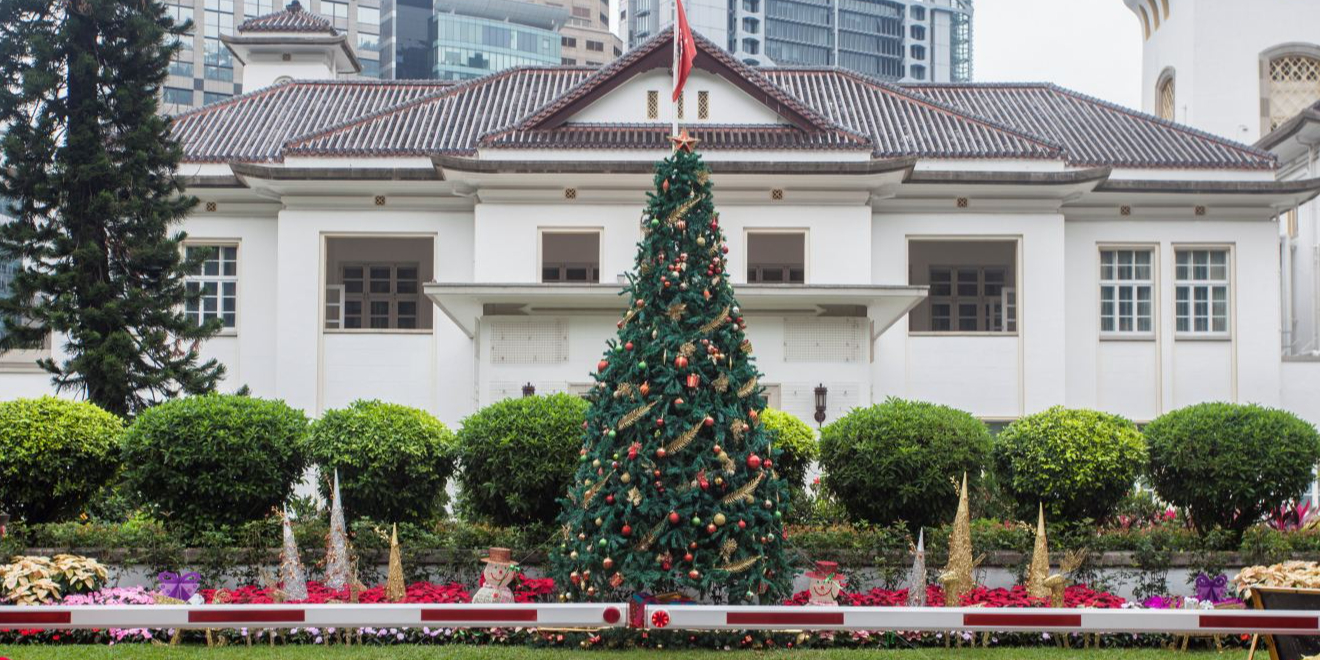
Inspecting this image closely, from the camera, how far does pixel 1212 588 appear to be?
13258mm

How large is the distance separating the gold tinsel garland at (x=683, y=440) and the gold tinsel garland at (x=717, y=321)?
86 cm

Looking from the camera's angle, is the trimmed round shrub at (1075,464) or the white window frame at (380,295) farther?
the white window frame at (380,295)

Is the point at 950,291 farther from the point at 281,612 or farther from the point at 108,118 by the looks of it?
the point at 281,612

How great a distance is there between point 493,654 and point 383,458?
11.3 feet

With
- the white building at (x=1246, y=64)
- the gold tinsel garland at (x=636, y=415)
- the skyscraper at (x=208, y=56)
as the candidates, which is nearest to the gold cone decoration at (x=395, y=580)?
the gold tinsel garland at (x=636, y=415)

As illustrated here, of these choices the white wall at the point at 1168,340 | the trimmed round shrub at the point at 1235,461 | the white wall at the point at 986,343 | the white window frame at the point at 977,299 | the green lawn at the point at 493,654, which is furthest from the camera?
the white window frame at the point at 977,299

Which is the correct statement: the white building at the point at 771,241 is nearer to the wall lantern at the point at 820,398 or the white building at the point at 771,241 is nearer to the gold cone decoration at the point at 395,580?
the wall lantern at the point at 820,398

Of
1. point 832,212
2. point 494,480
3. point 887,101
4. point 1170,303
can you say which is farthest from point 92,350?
point 1170,303

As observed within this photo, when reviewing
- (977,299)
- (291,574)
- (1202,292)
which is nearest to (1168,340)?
(1202,292)

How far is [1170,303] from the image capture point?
2712 centimetres

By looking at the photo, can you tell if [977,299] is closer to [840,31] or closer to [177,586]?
[177,586]

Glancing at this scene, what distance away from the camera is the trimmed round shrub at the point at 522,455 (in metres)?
13.4

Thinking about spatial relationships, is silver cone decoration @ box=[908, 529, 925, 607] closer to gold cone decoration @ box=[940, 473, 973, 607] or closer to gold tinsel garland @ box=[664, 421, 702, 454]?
gold cone decoration @ box=[940, 473, 973, 607]

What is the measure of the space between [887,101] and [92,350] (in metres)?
17.4
